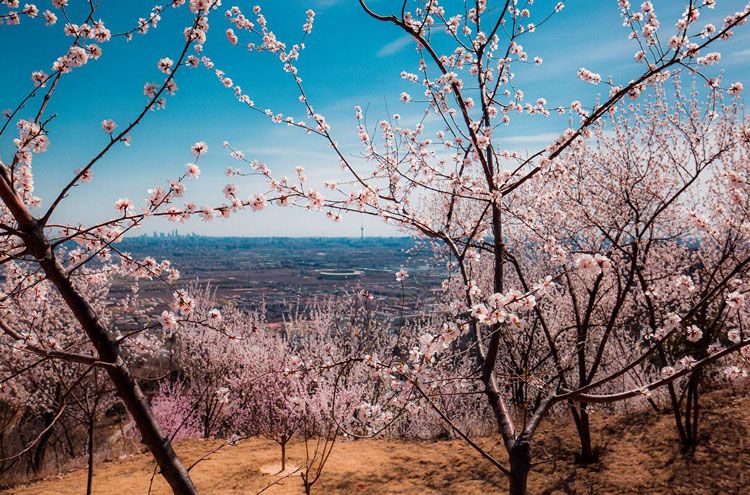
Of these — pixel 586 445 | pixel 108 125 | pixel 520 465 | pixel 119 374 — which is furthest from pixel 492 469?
pixel 108 125

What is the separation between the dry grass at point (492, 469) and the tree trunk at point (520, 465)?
3.19 m

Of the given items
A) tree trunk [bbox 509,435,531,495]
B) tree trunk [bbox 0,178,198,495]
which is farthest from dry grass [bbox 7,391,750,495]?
tree trunk [bbox 0,178,198,495]

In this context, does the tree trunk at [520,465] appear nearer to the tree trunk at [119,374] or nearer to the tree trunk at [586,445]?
the tree trunk at [119,374]

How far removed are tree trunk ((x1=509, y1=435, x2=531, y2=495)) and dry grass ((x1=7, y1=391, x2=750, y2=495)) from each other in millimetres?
3185

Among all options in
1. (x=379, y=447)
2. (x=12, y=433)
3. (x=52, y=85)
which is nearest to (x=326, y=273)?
(x=12, y=433)

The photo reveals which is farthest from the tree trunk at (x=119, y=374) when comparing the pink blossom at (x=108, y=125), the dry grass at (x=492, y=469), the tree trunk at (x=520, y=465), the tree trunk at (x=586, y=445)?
the tree trunk at (x=586, y=445)

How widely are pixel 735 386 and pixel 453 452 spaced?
559cm

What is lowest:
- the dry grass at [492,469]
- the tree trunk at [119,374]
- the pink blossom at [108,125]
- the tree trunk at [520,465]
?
the dry grass at [492,469]

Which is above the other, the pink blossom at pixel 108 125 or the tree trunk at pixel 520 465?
the pink blossom at pixel 108 125

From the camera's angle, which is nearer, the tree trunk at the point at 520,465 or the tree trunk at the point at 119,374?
the tree trunk at the point at 119,374

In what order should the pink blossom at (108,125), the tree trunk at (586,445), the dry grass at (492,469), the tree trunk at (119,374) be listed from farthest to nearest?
the tree trunk at (586,445) < the dry grass at (492,469) < the pink blossom at (108,125) < the tree trunk at (119,374)

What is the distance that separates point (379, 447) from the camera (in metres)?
8.03

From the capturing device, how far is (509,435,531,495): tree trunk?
106 inches

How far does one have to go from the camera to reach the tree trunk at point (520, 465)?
8.80 ft
